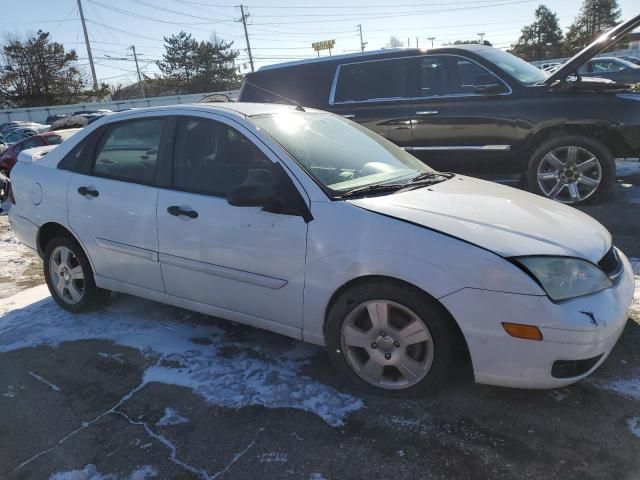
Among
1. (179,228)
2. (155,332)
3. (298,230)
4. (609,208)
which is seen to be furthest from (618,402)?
(609,208)

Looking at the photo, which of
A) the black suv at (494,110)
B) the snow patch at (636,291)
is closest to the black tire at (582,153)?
the black suv at (494,110)

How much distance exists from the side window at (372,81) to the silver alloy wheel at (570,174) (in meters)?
1.88

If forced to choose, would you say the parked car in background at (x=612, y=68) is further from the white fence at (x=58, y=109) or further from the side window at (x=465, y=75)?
the white fence at (x=58, y=109)

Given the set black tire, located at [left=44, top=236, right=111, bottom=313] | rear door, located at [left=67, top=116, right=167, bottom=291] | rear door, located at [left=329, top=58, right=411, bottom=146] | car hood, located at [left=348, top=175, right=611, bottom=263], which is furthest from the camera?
rear door, located at [left=329, top=58, right=411, bottom=146]

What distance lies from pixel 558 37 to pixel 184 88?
4689 centimetres

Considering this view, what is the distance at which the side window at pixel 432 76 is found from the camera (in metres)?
6.37

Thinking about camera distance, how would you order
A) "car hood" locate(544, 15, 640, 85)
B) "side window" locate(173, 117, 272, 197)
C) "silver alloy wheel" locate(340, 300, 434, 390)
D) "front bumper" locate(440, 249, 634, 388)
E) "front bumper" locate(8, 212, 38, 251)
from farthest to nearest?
"car hood" locate(544, 15, 640, 85) < "front bumper" locate(8, 212, 38, 251) < "side window" locate(173, 117, 272, 197) < "silver alloy wheel" locate(340, 300, 434, 390) < "front bumper" locate(440, 249, 634, 388)

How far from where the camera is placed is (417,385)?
263 centimetres

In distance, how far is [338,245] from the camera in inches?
104

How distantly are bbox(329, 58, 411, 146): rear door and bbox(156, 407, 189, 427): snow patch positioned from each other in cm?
475

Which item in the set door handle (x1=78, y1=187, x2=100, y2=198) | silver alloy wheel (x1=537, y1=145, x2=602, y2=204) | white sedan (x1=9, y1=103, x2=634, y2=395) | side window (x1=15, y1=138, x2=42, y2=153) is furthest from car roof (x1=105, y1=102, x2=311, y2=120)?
side window (x1=15, y1=138, x2=42, y2=153)

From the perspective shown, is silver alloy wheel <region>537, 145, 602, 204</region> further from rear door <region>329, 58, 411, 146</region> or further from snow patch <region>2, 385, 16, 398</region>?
snow patch <region>2, 385, 16, 398</region>

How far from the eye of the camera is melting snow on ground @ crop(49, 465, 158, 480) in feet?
7.48

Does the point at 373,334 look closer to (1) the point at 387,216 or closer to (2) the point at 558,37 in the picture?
(1) the point at 387,216
